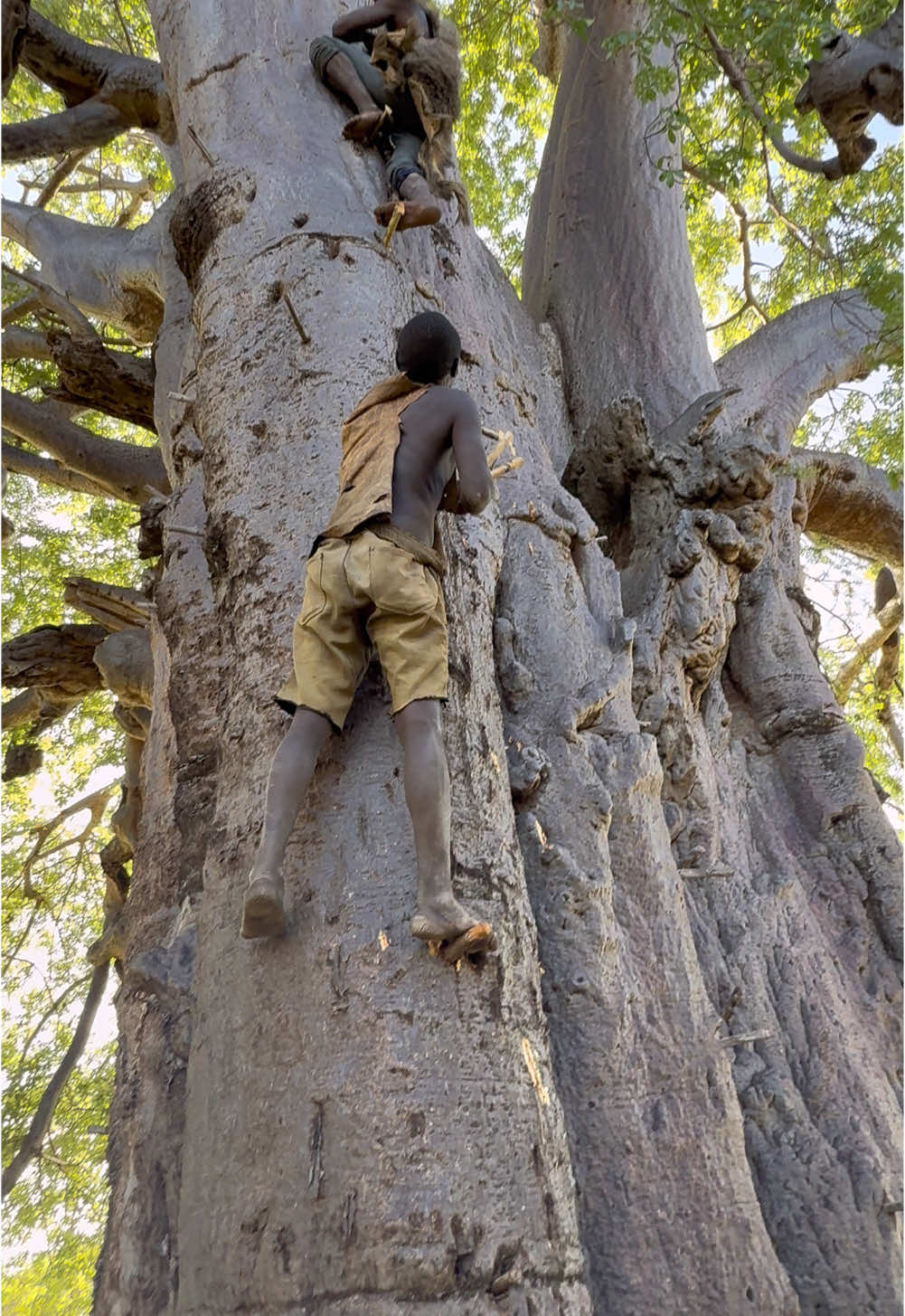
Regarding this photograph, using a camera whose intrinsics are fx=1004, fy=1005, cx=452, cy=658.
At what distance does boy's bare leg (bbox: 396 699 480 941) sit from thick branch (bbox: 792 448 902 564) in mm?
3543

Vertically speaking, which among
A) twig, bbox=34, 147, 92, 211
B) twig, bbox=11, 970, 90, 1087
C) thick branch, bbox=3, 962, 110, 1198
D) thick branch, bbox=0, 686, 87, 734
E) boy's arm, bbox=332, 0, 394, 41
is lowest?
thick branch, bbox=3, 962, 110, 1198

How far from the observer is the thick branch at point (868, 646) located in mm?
7082

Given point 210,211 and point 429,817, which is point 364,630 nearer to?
point 429,817

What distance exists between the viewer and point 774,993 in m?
3.10

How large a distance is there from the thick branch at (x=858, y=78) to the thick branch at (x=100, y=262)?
146 inches

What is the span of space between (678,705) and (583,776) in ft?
2.88

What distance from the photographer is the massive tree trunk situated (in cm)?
181

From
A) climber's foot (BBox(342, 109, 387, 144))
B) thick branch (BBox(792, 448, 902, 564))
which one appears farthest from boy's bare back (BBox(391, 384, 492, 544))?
thick branch (BBox(792, 448, 902, 564))

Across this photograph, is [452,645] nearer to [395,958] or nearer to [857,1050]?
[395,958]

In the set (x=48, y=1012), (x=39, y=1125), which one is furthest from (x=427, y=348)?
(x=48, y=1012)

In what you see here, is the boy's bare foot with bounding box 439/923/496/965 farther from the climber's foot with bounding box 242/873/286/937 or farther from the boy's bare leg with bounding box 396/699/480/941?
the climber's foot with bounding box 242/873/286/937

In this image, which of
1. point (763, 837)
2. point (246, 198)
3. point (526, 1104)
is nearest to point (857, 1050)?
point (763, 837)

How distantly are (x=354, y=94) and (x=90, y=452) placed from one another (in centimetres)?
267

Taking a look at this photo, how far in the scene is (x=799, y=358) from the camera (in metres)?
5.19
